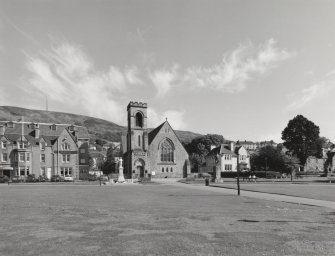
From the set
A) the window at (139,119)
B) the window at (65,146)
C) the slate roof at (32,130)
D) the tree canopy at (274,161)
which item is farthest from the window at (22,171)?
the tree canopy at (274,161)

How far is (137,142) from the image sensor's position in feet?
242

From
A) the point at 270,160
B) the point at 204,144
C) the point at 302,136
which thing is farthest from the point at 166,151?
the point at 204,144

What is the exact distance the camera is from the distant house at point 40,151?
6384cm

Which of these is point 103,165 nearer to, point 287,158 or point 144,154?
point 144,154

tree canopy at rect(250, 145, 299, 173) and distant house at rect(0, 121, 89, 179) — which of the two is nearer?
distant house at rect(0, 121, 89, 179)

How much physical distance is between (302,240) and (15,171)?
207 ft

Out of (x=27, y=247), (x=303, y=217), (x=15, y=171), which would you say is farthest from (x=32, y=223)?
(x=15, y=171)

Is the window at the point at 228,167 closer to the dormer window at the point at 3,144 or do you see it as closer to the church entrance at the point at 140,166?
the church entrance at the point at 140,166

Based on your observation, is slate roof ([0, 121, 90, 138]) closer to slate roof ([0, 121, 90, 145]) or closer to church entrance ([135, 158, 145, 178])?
slate roof ([0, 121, 90, 145])

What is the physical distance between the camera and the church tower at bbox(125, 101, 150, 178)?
7112 cm

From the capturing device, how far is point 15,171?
2491 inches

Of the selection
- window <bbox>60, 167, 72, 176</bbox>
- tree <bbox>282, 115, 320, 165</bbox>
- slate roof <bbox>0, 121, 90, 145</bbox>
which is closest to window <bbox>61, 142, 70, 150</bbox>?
slate roof <bbox>0, 121, 90, 145</bbox>

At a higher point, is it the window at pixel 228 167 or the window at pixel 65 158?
the window at pixel 65 158

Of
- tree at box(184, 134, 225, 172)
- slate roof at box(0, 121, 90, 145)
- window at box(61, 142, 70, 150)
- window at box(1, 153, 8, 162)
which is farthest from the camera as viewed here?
tree at box(184, 134, 225, 172)
